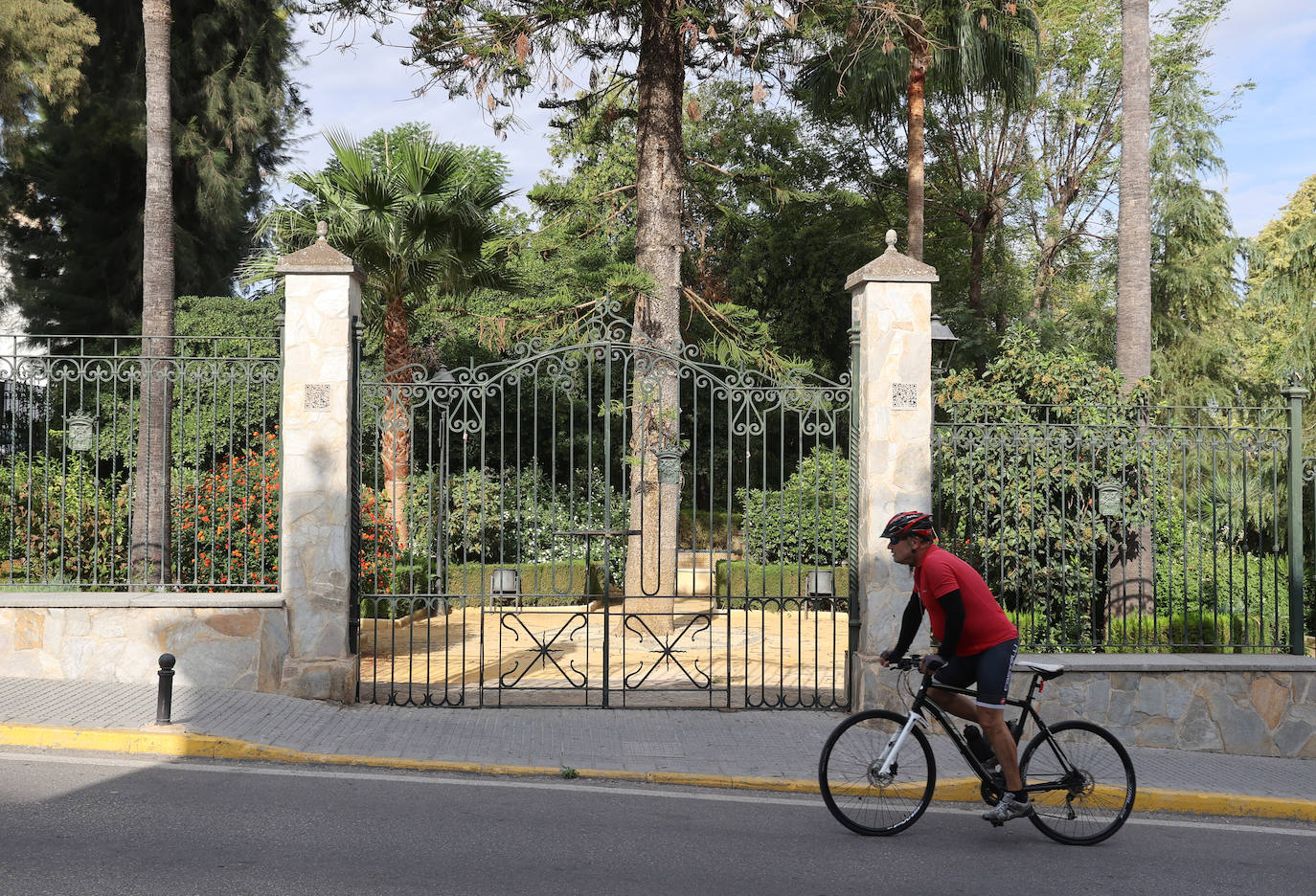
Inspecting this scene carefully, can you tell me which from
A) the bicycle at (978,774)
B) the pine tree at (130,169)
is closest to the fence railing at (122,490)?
the bicycle at (978,774)

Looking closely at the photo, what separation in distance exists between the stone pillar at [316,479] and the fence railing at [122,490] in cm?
26

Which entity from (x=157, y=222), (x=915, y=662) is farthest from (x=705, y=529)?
(x=915, y=662)

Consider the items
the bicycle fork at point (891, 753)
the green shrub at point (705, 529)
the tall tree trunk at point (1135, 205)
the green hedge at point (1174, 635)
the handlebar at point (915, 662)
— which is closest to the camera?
the handlebar at point (915, 662)

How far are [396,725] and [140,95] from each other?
2435 centimetres

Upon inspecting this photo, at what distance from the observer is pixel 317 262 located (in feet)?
30.8

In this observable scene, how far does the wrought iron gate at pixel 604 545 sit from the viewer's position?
9.37 m

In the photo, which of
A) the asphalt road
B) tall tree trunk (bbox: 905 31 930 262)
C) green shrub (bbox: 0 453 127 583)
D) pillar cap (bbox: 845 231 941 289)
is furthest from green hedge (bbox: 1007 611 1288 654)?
green shrub (bbox: 0 453 127 583)

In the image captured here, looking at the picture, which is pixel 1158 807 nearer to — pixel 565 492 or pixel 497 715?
pixel 497 715

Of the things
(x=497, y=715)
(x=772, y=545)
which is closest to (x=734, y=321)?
(x=772, y=545)

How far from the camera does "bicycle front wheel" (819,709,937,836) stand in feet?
20.1

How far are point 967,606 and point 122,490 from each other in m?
11.9

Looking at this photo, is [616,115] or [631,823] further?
[616,115]

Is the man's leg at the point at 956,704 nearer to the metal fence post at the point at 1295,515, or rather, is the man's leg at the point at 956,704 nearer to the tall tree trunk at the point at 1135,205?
the metal fence post at the point at 1295,515

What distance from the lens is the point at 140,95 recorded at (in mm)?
27547
